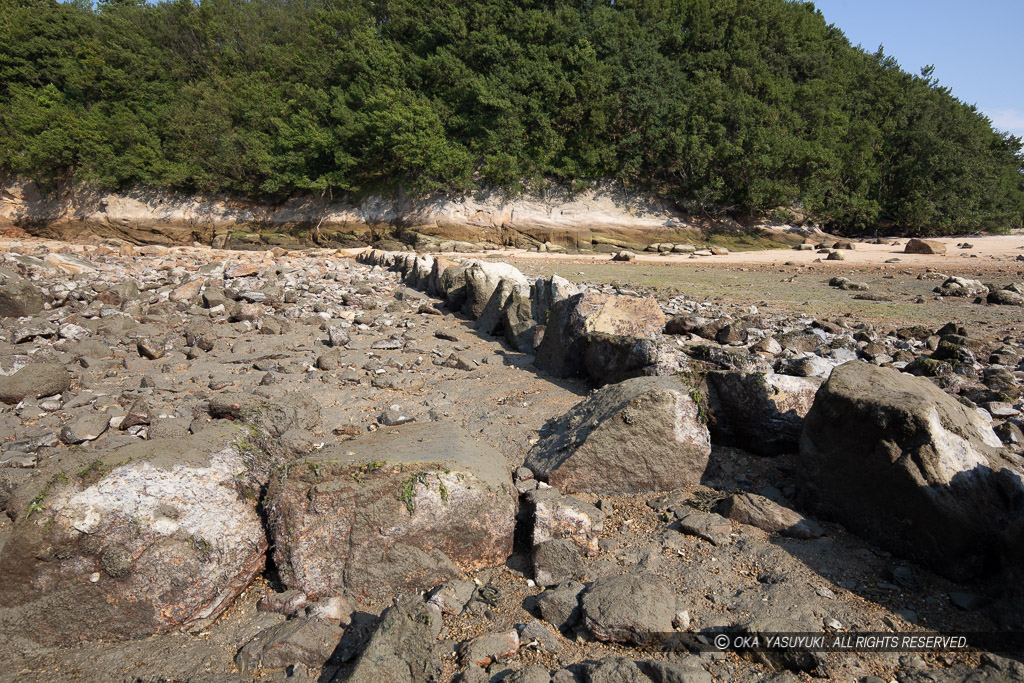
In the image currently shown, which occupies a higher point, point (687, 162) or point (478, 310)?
point (687, 162)

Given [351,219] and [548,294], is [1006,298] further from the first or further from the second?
[351,219]

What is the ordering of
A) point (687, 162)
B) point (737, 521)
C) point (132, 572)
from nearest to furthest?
point (132, 572), point (737, 521), point (687, 162)

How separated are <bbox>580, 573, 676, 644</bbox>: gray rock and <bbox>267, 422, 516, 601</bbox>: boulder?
22.1 inches

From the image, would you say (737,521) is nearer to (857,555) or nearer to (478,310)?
(857,555)

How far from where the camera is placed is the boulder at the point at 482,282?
7.42m

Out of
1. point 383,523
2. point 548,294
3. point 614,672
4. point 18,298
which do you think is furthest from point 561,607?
point 18,298

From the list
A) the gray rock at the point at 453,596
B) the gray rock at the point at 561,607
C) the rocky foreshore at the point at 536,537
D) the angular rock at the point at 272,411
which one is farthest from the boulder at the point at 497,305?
the gray rock at the point at 561,607

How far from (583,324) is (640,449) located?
6.01 feet

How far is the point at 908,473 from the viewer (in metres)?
2.18

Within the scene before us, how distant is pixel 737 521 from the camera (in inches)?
99.4

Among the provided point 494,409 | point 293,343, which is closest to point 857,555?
point 494,409

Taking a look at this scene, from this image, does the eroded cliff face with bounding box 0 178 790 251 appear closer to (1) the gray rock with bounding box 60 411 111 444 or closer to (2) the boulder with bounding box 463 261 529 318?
(2) the boulder with bounding box 463 261 529 318

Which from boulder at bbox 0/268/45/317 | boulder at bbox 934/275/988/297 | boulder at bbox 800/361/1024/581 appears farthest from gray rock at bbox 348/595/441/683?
boulder at bbox 934/275/988/297

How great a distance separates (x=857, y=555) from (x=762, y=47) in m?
26.2
